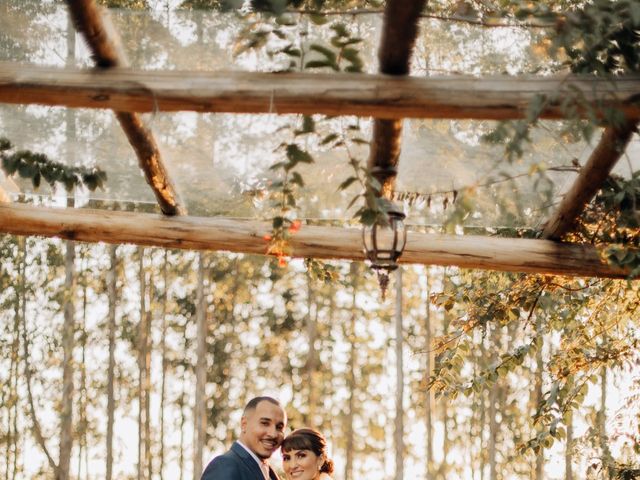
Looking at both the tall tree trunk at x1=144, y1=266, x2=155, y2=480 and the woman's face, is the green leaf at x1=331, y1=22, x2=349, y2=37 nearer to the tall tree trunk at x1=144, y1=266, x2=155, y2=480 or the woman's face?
the woman's face

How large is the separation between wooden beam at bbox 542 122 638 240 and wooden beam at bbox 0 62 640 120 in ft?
1.92

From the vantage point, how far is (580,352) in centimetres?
503

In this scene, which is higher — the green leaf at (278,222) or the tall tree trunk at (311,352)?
the tall tree trunk at (311,352)

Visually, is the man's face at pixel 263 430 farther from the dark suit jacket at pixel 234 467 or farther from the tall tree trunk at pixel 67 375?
the tall tree trunk at pixel 67 375

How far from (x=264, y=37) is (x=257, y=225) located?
1821mm

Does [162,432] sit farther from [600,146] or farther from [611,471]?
[600,146]

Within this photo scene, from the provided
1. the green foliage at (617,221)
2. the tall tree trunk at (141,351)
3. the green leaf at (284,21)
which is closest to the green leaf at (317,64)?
the green leaf at (284,21)

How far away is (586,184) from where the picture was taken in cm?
384

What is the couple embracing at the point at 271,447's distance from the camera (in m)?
4.28

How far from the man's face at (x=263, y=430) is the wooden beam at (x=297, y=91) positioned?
1.99 m

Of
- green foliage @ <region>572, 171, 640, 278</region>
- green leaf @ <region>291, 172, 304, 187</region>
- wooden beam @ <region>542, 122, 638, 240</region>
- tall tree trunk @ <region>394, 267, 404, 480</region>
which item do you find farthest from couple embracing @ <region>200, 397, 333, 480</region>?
tall tree trunk @ <region>394, 267, 404, 480</region>

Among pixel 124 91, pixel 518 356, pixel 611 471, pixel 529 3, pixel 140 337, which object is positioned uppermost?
pixel 140 337

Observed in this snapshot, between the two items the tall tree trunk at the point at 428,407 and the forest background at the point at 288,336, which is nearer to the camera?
the forest background at the point at 288,336

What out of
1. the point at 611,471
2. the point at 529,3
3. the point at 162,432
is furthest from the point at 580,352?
the point at 162,432
